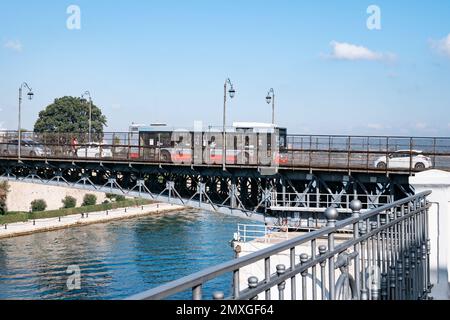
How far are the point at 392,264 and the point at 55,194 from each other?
217 feet

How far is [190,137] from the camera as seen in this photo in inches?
1628

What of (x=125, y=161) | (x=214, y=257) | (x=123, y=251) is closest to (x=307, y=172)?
(x=125, y=161)

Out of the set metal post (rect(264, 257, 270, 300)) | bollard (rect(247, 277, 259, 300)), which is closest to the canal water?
metal post (rect(264, 257, 270, 300))

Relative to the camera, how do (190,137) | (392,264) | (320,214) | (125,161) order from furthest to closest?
(190,137) → (125,161) → (320,214) → (392,264)

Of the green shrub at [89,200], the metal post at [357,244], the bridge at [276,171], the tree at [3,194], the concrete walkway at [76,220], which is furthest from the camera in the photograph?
the green shrub at [89,200]

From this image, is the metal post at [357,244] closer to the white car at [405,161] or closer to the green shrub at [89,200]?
the white car at [405,161]

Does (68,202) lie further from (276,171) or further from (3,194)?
(276,171)

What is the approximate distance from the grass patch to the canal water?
4.50 m

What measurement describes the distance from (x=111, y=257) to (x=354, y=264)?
40.0 m

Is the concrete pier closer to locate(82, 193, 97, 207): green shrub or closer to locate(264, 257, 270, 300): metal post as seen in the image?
locate(264, 257, 270, 300): metal post

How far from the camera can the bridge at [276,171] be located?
31.0 metres

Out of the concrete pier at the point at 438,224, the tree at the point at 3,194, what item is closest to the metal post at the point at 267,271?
the concrete pier at the point at 438,224

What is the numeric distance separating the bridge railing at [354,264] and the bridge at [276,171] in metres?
20.4

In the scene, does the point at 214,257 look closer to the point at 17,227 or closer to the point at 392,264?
the point at 17,227
